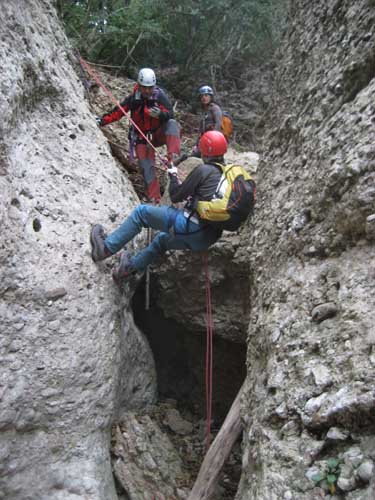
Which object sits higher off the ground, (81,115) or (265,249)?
(81,115)

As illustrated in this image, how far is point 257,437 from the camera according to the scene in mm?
3283

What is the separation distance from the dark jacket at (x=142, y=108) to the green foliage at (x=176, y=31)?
116 inches

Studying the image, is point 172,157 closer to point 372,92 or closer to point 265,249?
point 265,249

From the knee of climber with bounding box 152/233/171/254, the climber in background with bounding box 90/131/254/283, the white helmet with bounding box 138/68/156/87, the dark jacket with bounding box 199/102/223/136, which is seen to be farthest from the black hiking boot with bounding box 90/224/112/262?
the dark jacket with bounding box 199/102/223/136

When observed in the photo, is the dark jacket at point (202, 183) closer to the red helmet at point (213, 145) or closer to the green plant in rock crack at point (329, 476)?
the red helmet at point (213, 145)

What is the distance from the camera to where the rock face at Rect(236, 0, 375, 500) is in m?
2.65

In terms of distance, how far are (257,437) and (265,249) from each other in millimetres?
1757

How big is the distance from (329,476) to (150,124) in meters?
5.10

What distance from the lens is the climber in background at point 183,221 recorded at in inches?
185

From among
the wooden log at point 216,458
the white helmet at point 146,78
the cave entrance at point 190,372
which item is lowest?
the wooden log at point 216,458

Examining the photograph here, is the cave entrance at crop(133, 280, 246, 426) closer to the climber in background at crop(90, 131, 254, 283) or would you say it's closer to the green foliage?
the climber in background at crop(90, 131, 254, 283)

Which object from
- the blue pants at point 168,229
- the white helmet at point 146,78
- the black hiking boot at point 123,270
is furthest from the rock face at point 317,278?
the white helmet at point 146,78

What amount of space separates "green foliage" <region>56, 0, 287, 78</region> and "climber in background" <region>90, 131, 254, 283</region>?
198 inches

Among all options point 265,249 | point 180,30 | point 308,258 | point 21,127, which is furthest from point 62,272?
point 180,30
